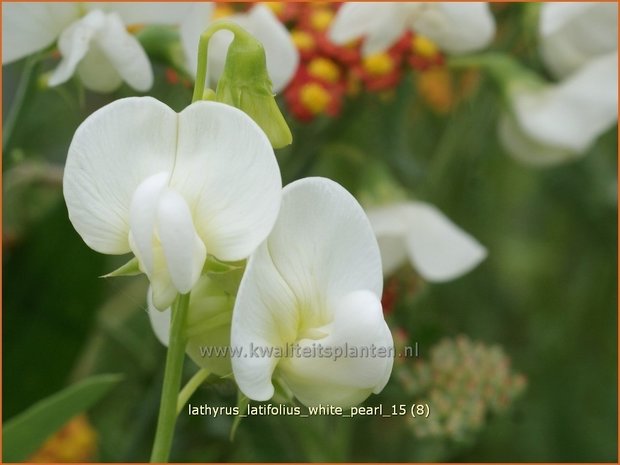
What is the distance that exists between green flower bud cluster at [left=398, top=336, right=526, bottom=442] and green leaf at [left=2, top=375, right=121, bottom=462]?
0.79 feet

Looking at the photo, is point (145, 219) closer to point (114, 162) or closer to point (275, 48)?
point (114, 162)

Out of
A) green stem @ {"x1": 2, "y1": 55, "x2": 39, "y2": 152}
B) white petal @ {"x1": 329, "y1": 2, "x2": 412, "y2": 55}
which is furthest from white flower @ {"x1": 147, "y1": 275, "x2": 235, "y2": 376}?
white petal @ {"x1": 329, "y1": 2, "x2": 412, "y2": 55}

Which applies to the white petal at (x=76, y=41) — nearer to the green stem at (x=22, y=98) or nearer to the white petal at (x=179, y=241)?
the green stem at (x=22, y=98)

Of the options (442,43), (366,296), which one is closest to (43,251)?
(442,43)

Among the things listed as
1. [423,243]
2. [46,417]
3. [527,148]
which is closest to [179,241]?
[46,417]

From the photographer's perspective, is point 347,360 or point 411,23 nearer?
point 347,360

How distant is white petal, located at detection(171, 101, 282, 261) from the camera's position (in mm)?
372

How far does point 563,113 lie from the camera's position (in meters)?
0.77

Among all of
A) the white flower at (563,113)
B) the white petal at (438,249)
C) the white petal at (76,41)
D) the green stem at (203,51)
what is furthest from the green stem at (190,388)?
the white flower at (563,113)

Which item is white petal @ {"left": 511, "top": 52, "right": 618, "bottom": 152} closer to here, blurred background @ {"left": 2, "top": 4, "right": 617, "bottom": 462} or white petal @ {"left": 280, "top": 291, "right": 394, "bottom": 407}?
blurred background @ {"left": 2, "top": 4, "right": 617, "bottom": 462}

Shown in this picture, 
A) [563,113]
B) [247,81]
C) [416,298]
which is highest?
[247,81]

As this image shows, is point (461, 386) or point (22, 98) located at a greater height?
point (22, 98)

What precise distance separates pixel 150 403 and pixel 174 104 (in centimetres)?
21

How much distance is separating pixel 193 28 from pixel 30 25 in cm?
10
